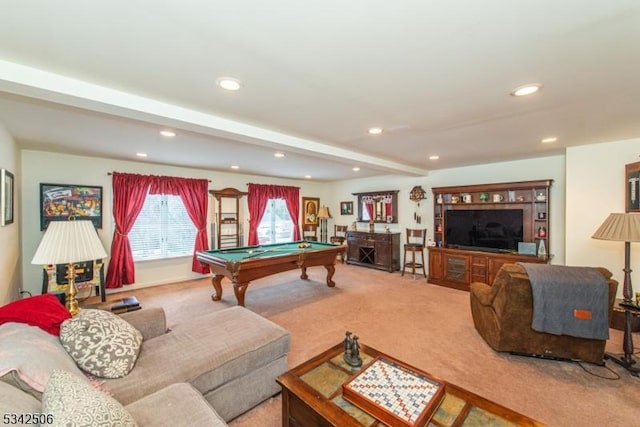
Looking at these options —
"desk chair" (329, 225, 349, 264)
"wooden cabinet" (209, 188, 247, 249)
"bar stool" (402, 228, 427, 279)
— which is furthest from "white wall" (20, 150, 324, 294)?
"bar stool" (402, 228, 427, 279)

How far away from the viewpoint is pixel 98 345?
5.13 feet

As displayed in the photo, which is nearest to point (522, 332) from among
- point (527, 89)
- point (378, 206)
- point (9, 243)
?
point (527, 89)

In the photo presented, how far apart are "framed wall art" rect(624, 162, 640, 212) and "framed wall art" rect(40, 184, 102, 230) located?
746cm

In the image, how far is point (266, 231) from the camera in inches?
271

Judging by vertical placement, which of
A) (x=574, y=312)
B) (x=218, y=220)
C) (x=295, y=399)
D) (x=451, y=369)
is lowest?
(x=451, y=369)

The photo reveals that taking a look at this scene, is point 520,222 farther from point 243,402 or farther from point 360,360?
point 243,402

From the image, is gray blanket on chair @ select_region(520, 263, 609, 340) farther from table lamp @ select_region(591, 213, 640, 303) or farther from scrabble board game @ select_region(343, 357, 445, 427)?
scrabble board game @ select_region(343, 357, 445, 427)

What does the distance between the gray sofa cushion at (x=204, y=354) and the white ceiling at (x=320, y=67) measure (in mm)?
1747

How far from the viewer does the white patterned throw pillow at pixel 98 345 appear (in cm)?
152

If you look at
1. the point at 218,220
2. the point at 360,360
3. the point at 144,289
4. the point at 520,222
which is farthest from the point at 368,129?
the point at 144,289

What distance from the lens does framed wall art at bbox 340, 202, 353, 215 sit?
763 cm

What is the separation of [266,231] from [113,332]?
17.1ft

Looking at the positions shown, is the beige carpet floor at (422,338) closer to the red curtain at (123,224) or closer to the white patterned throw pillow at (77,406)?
the red curtain at (123,224)

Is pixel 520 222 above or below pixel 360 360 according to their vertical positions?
above
